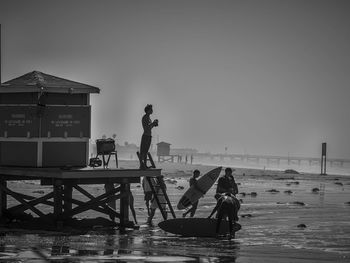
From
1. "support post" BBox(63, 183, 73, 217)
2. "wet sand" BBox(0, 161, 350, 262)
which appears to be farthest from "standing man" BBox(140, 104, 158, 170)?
"support post" BBox(63, 183, 73, 217)

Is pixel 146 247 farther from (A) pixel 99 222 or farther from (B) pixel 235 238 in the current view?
(A) pixel 99 222

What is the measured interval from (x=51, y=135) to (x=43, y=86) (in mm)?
1584

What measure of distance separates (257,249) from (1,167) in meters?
9.24

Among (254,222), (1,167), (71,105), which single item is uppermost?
(71,105)

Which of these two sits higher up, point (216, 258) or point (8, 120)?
point (8, 120)

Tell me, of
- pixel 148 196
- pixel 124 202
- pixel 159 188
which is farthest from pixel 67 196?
pixel 159 188

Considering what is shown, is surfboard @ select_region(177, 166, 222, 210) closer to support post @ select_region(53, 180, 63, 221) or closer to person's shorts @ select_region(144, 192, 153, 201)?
person's shorts @ select_region(144, 192, 153, 201)

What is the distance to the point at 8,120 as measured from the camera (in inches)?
1038

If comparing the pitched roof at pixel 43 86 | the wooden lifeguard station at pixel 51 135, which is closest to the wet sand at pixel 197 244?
the wooden lifeguard station at pixel 51 135

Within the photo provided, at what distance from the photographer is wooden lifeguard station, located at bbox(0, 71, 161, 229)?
25.8 metres

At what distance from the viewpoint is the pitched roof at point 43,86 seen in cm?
2578

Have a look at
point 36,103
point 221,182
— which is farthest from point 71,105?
point 221,182

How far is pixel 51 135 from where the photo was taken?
26.1 m

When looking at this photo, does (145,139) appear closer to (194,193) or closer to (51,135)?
(194,193)
